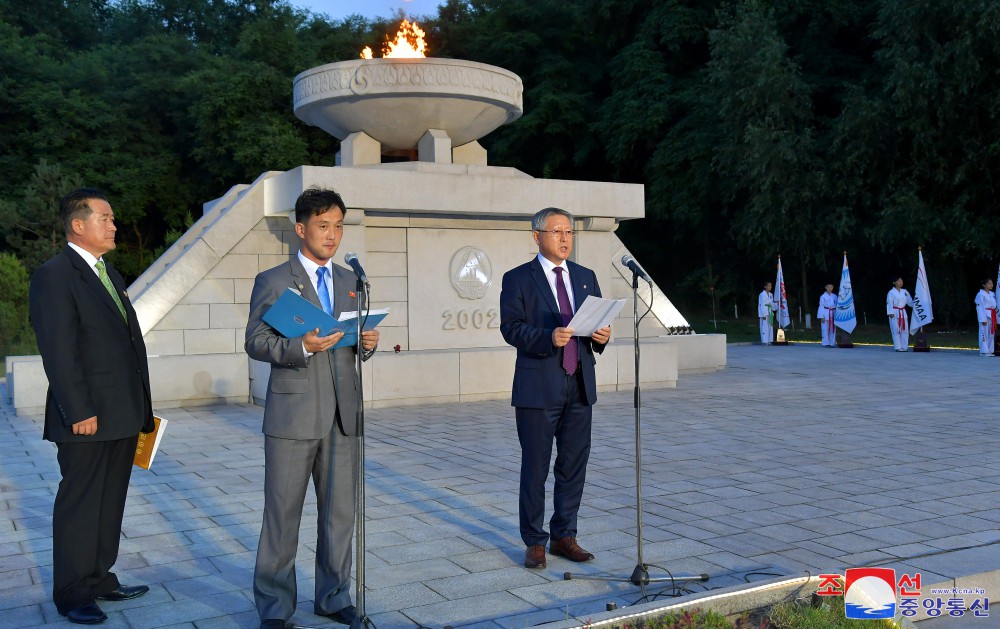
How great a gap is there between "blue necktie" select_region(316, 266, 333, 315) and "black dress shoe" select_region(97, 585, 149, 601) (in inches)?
67.0

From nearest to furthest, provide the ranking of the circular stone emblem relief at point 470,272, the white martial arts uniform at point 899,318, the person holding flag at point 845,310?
the circular stone emblem relief at point 470,272
the white martial arts uniform at point 899,318
the person holding flag at point 845,310

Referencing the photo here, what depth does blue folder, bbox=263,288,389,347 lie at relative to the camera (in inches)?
145

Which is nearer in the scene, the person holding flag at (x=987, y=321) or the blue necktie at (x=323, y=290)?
the blue necktie at (x=323, y=290)

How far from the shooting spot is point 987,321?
18969 millimetres

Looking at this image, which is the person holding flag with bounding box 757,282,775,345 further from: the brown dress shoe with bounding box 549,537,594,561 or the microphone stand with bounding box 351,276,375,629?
the microphone stand with bounding box 351,276,375,629

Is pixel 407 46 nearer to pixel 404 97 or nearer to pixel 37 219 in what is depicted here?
pixel 404 97

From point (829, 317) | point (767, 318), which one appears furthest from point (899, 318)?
point (767, 318)

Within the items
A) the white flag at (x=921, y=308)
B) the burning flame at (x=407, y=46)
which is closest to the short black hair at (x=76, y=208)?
the burning flame at (x=407, y=46)

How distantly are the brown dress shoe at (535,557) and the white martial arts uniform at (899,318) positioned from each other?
59.3 ft

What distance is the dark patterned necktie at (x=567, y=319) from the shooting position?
496 cm

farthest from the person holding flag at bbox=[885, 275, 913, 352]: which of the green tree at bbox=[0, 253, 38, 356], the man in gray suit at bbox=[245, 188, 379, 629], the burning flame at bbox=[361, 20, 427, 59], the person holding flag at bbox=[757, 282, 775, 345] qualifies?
the man in gray suit at bbox=[245, 188, 379, 629]

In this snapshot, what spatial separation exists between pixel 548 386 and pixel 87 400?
2.27 meters

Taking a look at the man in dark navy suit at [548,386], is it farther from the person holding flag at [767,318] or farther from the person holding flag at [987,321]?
the person holding flag at [767,318]

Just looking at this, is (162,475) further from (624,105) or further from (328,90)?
(624,105)
